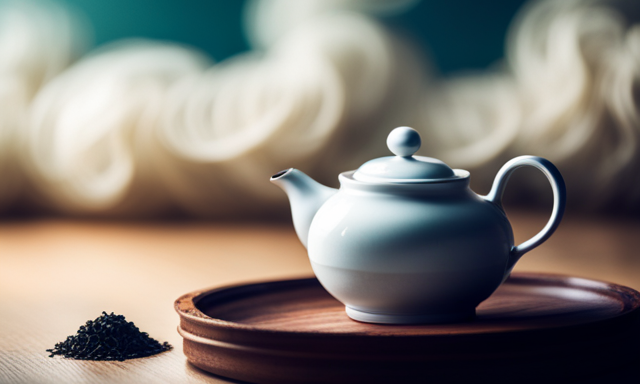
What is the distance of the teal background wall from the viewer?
229 cm

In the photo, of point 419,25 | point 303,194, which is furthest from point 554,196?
point 419,25

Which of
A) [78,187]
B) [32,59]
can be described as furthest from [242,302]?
[32,59]

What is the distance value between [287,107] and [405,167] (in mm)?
1365

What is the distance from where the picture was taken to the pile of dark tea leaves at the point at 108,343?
822mm

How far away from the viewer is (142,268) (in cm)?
152

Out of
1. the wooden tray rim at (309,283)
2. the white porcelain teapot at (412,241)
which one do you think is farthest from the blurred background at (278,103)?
the white porcelain teapot at (412,241)

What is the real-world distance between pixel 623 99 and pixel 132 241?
127cm

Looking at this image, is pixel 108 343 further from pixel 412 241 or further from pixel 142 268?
pixel 142 268

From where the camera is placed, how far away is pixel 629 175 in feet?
7.03

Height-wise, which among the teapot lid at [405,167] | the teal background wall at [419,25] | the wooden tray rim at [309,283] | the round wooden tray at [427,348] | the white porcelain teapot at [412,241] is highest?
the teal background wall at [419,25]

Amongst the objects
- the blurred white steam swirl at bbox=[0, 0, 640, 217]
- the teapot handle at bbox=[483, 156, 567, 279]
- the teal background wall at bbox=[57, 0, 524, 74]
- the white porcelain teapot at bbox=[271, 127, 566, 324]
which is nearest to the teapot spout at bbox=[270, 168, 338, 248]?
the white porcelain teapot at bbox=[271, 127, 566, 324]

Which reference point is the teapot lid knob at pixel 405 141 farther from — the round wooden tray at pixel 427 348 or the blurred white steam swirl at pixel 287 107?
the blurred white steam swirl at pixel 287 107

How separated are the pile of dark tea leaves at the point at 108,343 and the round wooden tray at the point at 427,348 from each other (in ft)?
0.28

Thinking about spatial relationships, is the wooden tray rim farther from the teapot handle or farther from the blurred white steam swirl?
the blurred white steam swirl
